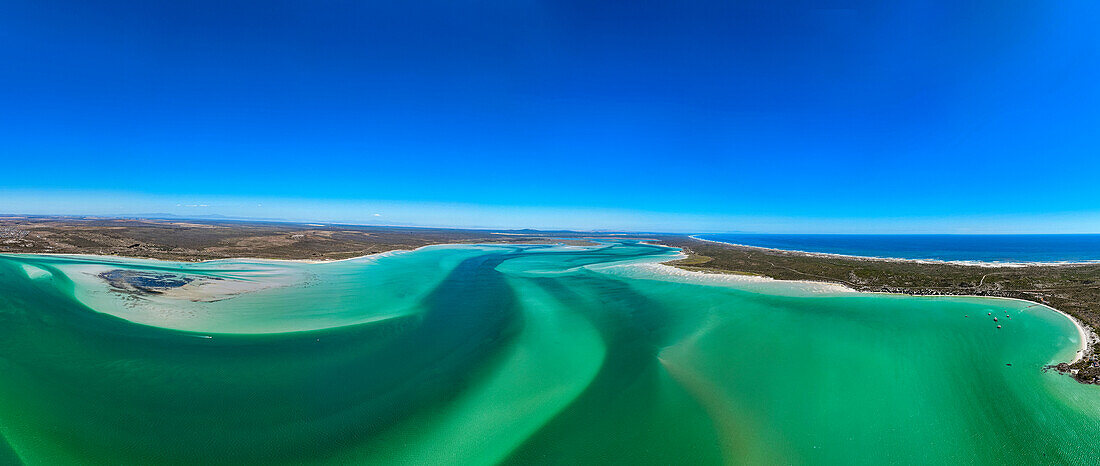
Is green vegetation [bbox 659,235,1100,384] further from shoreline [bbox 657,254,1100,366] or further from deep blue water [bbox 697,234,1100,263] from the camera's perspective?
deep blue water [bbox 697,234,1100,263]

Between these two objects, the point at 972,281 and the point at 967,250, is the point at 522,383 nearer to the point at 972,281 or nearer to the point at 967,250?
the point at 972,281

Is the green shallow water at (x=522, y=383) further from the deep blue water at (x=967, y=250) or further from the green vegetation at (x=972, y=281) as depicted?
the deep blue water at (x=967, y=250)

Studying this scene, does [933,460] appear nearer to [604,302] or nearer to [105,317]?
[604,302]

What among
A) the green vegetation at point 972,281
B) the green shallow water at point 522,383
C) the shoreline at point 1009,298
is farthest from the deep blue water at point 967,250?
the green shallow water at point 522,383

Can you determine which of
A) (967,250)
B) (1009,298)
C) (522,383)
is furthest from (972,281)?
(967,250)

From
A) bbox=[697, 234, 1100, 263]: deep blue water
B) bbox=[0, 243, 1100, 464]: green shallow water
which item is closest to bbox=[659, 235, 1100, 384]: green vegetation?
bbox=[0, 243, 1100, 464]: green shallow water

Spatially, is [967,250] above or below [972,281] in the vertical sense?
above

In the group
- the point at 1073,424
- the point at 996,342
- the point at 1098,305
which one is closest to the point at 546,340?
the point at 1073,424

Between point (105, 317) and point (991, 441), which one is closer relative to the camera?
point (991, 441)
